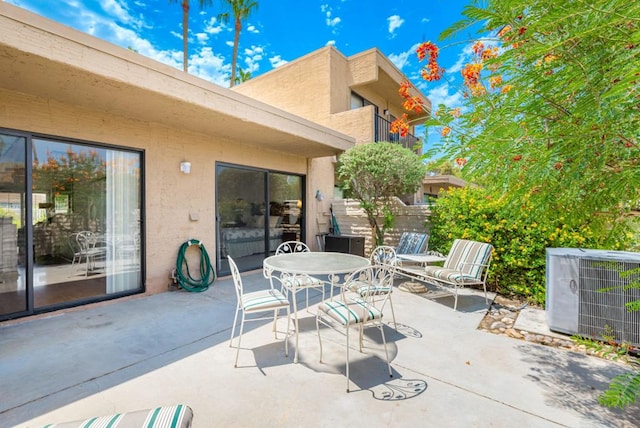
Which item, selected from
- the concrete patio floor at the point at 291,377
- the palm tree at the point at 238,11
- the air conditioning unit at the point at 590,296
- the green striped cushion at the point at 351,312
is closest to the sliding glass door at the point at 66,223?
the concrete patio floor at the point at 291,377

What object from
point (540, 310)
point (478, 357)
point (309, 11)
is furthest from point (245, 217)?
point (309, 11)

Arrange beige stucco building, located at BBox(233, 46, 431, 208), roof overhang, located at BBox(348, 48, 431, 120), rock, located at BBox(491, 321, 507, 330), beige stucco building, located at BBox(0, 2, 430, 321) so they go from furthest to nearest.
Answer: roof overhang, located at BBox(348, 48, 431, 120) → beige stucco building, located at BBox(233, 46, 431, 208) → rock, located at BBox(491, 321, 507, 330) → beige stucco building, located at BBox(0, 2, 430, 321)

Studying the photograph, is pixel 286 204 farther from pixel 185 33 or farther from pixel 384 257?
pixel 185 33

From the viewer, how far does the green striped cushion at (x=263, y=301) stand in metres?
2.88

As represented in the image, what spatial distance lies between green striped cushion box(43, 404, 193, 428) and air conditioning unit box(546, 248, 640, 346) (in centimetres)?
372

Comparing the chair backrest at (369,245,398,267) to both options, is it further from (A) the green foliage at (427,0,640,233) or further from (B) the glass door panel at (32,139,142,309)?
(B) the glass door panel at (32,139,142,309)

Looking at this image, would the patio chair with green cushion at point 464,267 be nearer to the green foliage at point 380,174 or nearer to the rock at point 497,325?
the rock at point 497,325

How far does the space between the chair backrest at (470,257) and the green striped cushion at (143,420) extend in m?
4.49

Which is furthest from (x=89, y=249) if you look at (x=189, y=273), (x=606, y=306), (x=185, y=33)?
(x=185, y=33)

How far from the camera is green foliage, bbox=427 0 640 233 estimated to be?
112 cm

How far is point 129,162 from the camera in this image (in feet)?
16.2

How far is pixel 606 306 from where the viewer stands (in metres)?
3.14

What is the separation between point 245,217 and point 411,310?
13.9 ft

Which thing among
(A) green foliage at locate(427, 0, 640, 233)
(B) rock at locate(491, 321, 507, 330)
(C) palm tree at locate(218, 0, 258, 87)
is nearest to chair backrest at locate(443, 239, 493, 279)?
(B) rock at locate(491, 321, 507, 330)
